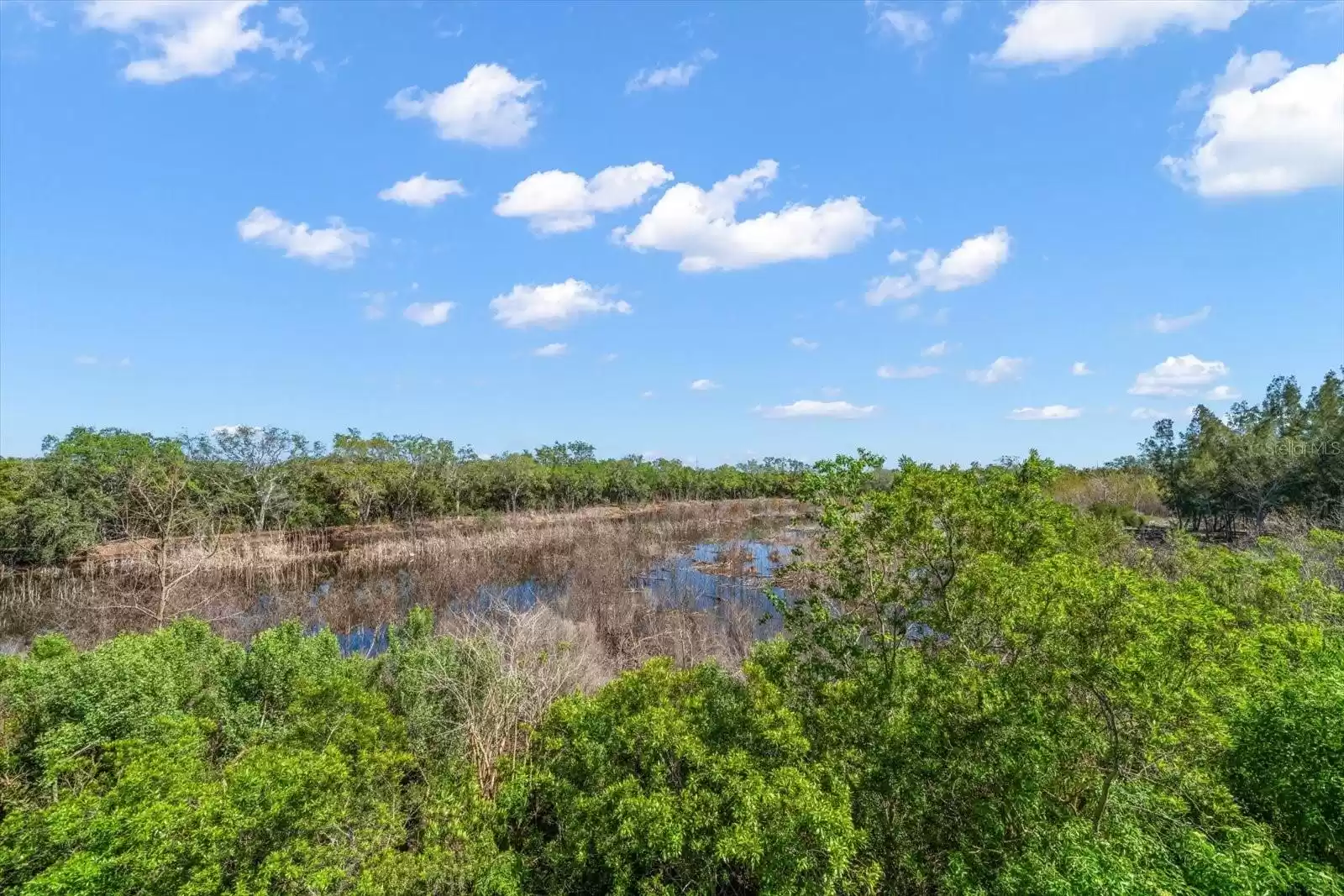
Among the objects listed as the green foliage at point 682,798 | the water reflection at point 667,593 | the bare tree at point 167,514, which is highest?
the bare tree at point 167,514

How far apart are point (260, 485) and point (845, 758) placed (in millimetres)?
47035

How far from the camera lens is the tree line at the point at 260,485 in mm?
31484

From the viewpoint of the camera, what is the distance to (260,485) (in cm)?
4344

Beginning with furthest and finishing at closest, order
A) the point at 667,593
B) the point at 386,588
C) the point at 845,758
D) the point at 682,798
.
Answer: the point at 667,593 → the point at 386,588 → the point at 845,758 → the point at 682,798

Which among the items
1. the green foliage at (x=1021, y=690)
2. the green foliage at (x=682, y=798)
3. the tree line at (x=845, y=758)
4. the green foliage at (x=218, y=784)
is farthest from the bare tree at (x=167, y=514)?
the green foliage at (x=1021, y=690)

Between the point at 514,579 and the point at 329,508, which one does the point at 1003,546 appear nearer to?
the point at 514,579

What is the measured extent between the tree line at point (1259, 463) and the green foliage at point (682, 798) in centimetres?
3996

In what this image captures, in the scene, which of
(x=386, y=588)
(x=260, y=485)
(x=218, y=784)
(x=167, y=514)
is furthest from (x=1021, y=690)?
(x=260, y=485)

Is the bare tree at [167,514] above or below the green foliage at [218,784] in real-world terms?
above

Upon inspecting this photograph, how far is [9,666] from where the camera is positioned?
1132 cm

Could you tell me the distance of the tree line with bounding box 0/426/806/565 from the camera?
31484 millimetres

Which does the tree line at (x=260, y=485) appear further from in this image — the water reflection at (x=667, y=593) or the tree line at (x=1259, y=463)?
the tree line at (x=1259, y=463)

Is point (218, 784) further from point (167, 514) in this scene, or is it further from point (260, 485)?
point (260, 485)

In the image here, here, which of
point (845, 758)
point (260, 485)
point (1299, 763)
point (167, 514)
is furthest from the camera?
point (260, 485)
